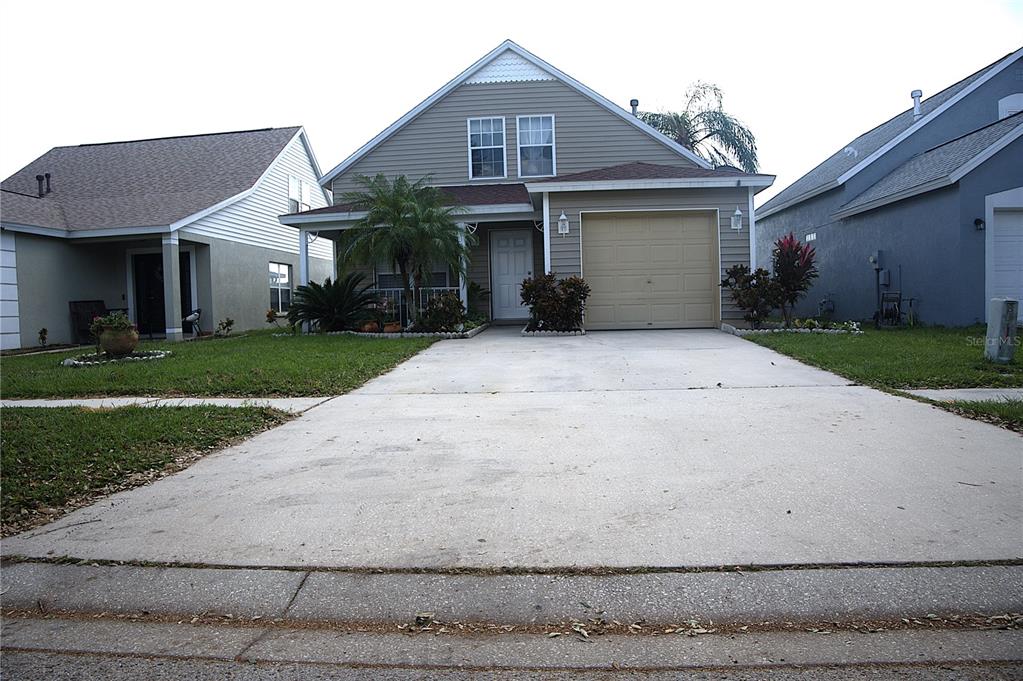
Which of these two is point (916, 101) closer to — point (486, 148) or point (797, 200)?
point (797, 200)

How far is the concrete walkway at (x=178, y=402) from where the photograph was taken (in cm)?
788

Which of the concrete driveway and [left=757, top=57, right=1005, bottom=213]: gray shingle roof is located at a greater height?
[left=757, top=57, right=1005, bottom=213]: gray shingle roof

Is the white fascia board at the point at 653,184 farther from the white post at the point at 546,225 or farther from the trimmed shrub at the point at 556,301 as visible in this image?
the trimmed shrub at the point at 556,301

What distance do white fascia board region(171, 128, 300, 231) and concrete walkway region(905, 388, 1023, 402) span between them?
15.7 metres

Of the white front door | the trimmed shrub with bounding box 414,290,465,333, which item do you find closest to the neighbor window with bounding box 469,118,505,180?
the white front door

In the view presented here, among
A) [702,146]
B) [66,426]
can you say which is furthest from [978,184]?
[702,146]

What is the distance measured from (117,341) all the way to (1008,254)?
16541 mm

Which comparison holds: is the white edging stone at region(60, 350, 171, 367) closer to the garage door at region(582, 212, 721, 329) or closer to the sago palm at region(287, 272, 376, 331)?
the sago palm at region(287, 272, 376, 331)

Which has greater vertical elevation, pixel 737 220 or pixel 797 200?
pixel 797 200

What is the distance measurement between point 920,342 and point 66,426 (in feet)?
38.8

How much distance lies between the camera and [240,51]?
13.1 metres

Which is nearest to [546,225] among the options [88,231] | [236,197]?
[236,197]

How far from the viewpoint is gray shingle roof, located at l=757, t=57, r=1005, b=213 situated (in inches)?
743

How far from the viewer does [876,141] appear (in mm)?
19984
